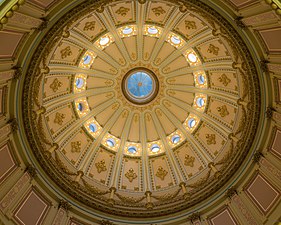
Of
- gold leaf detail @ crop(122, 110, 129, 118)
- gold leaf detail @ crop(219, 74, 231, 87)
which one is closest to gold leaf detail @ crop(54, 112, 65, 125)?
gold leaf detail @ crop(122, 110, 129, 118)

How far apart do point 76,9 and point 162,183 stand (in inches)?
567

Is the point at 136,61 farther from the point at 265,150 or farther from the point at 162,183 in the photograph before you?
the point at 265,150

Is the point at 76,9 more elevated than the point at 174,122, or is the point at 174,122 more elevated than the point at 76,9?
the point at 174,122

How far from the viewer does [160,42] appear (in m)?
26.1

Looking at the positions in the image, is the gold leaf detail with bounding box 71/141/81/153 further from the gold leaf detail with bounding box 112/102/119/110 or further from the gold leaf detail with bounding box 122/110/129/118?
the gold leaf detail with bounding box 122/110/129/118

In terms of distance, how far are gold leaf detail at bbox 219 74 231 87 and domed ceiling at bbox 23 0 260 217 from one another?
0.37 feet

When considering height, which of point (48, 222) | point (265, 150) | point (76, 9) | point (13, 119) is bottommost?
point (48, 222)

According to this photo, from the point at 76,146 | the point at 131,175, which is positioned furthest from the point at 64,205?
the point at 131,175

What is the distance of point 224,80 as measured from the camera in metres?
23.8

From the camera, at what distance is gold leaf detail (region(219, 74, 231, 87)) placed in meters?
23.4

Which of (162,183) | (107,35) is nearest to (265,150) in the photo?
(162,183)

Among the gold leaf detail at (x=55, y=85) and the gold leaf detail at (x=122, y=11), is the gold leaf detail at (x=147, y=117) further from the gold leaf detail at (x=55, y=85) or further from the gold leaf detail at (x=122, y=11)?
the gold leaf detail at (x=122, y=11)

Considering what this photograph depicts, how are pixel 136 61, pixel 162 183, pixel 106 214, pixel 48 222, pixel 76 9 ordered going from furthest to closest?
pixel 136 61
pixel 162 183
pixel 106 214
pixel 48 222
pixel 76 9

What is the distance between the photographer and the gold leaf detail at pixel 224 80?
2338 centimetres
